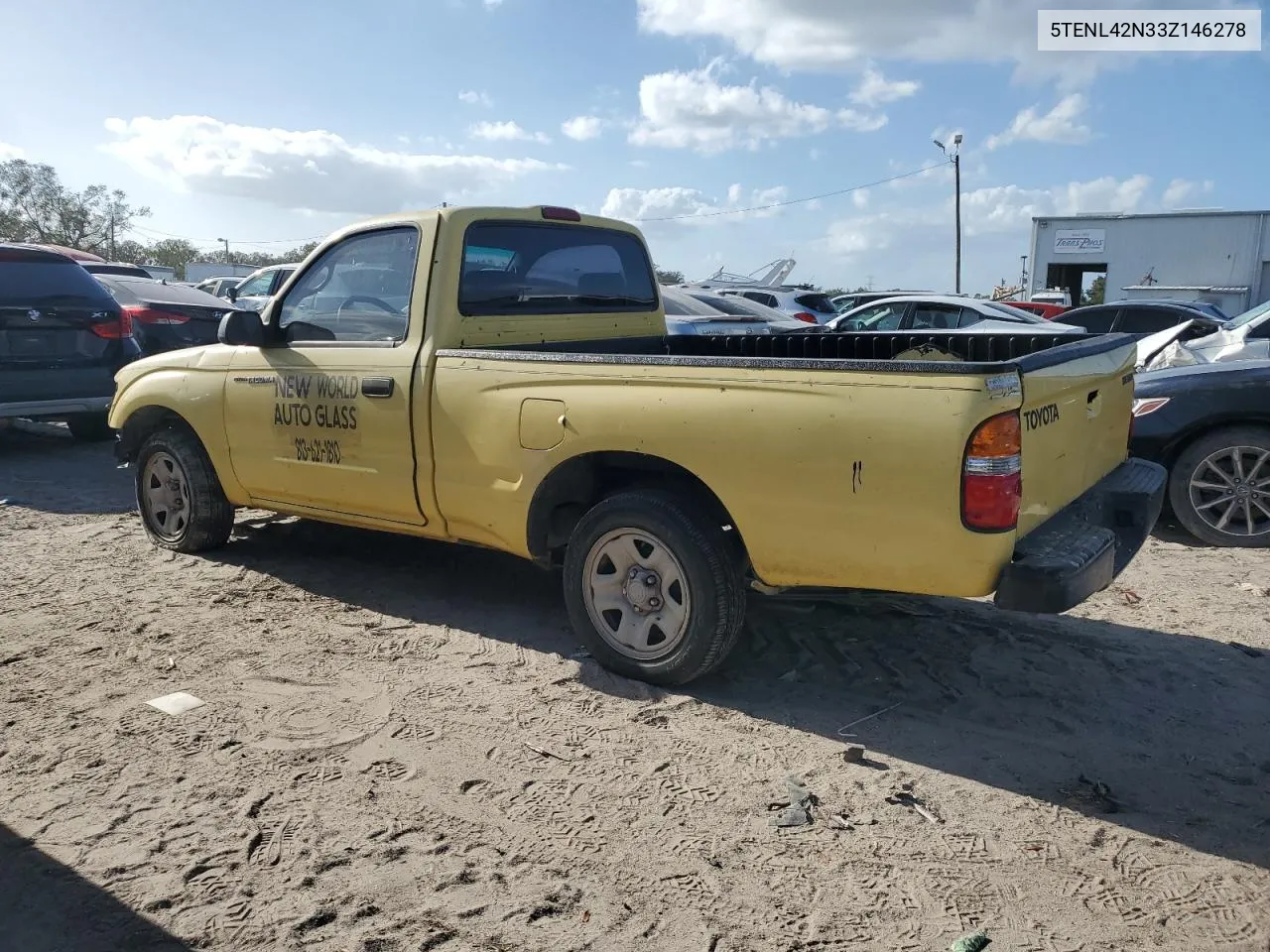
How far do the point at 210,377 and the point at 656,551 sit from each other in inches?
115

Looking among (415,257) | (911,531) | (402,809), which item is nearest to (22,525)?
(415,257)

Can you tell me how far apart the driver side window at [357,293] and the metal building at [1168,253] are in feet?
108

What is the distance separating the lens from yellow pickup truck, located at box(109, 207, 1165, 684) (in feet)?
10.7

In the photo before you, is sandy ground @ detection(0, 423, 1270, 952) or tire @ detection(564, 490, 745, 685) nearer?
sandy ground @ detection(0, 423, 1270, 952)

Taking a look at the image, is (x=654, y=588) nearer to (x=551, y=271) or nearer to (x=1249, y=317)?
(x=551, y=271)

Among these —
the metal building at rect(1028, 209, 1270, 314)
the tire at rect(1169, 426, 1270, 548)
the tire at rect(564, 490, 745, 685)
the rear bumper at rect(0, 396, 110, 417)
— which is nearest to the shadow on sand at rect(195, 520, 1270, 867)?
the tire at rect(564, 490, 745, 685)

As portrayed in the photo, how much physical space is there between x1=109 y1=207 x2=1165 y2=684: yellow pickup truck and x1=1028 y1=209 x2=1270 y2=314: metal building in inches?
1278

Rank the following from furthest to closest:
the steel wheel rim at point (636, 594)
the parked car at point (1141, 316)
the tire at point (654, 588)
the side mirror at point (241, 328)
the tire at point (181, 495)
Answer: the parked car at point (1141, 316), the tire at point (181, 495), the side mirror at point (241, 328), the steel wheel rim at point (636, 594), the tire at point (654, 588)

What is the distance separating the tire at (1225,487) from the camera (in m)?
6.09

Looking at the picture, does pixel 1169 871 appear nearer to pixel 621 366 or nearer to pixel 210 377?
pixel 621 366

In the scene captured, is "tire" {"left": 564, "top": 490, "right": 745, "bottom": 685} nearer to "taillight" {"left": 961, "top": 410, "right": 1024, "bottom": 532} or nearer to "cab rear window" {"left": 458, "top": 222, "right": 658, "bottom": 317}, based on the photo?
"taillight" {"left": 961, "top": 410, "right": 1024, "bottom": 532}

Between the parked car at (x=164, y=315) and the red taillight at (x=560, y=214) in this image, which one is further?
the parked car at (x=164, y=315)

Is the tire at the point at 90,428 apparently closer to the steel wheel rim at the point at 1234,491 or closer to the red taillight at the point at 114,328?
the red taillight at the point at 114,328

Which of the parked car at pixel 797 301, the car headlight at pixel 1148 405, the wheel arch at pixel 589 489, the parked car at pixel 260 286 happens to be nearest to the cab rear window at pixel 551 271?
the wheel arch at pixel 589 489
